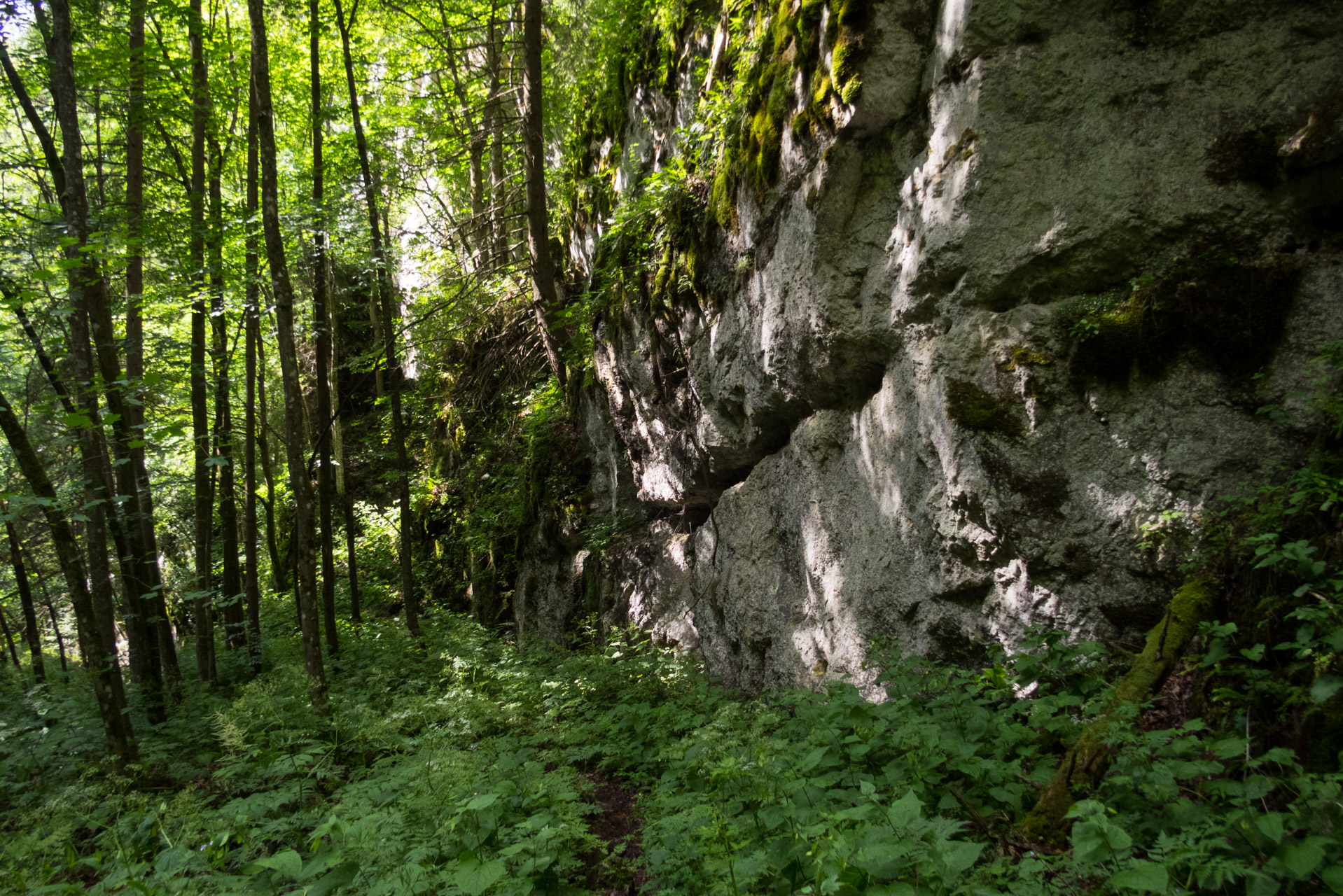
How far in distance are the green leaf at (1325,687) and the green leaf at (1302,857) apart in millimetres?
577

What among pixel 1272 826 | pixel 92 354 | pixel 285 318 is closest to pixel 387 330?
pixel 285 318

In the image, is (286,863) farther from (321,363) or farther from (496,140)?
(496,140)

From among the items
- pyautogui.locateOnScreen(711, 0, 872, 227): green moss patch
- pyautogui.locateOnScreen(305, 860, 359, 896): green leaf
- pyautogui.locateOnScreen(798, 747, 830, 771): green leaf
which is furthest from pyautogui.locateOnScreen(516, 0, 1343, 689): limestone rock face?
pyautogui.locateOnScreen(305, 860, 359, 896): green leaf

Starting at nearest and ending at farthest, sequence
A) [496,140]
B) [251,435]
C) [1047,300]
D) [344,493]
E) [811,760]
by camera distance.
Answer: [811,760]
[1047,300]
[251,435]
[496,140]
[344,493]

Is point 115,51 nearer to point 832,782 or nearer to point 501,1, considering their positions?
point 501,1

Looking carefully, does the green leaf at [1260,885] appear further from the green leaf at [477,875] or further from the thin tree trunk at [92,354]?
the thin tree trunk at [92,354]

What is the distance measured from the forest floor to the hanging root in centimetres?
8

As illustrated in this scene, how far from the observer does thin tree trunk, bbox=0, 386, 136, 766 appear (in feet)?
16.9

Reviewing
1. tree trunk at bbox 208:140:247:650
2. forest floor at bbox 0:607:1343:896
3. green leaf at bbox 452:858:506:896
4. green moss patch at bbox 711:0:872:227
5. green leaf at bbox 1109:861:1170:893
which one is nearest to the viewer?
green leaf at bbox 1109:861:1170:893

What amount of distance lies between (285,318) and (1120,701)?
8.03m

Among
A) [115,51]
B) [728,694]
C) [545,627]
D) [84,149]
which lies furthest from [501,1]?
[728,694]

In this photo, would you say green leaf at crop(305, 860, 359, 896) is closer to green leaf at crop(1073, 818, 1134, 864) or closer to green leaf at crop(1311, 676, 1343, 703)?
green leaf at crop(1073, 818, 1134, 864)

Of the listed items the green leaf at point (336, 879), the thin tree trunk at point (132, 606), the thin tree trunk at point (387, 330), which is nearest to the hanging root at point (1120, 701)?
the green leaf at point (336, 879)

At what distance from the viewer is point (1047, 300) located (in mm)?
3783
